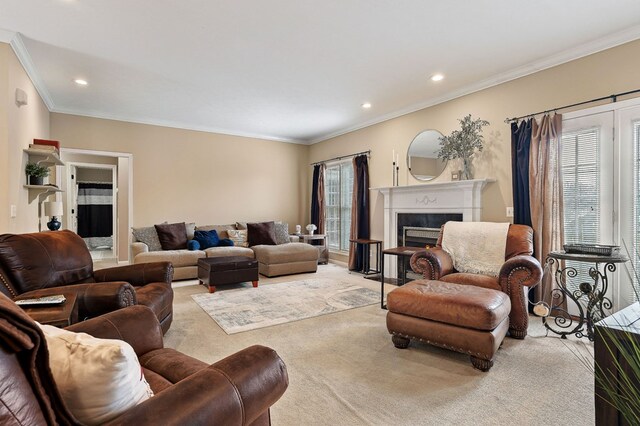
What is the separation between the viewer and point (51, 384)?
724 millimetres

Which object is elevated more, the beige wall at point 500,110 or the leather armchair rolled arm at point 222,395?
the beige wall at point 500,110

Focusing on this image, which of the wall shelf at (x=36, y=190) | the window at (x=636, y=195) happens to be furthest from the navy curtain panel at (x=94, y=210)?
the window at (x=636, y=195)

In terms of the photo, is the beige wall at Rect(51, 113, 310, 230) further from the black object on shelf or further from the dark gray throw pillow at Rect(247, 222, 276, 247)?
the black object on shelf

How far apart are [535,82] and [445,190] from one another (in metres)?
1.59

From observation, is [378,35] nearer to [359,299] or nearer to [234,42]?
[234,42]

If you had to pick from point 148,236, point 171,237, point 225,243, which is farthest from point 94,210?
point 225,243

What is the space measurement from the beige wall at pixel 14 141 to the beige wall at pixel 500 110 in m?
4.74

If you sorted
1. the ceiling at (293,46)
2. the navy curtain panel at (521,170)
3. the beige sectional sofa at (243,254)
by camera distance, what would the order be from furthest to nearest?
the beige sectional sofa at (243,254), the navy curtain panel at (521,170), the ceiling at (293,46)

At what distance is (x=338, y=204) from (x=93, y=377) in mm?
6209

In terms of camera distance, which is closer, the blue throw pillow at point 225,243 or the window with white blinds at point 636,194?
the window with white blinds at point 636,194

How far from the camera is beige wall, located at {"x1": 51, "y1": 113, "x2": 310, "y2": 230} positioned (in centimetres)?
562

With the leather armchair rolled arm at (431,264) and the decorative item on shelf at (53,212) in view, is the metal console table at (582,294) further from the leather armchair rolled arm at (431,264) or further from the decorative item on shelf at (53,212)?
the decorative item on shelf at (53,212)

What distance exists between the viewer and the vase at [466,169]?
14.2 feet

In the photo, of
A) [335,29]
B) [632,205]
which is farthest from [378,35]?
[632,205]
